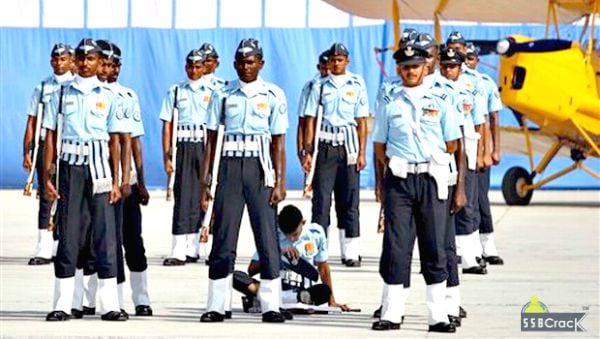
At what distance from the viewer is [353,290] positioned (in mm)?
14750

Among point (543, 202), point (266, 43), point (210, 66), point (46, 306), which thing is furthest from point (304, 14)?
point (46, 306)

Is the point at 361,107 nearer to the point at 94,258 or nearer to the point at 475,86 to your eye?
the point at 475,86

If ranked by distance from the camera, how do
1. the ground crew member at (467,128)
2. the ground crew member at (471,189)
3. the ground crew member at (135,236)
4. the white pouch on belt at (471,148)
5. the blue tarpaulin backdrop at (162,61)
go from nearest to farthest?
1. the ground crew member at (135,236)
2. the ground crew member at (467,128)
3. the white pouch on belt at (471,148)
4. the ground crew member at (471,189)
5. the blue tarpaulin backdrop at (162,61)

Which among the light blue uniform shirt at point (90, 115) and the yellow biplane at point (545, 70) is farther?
the yellow biplane at point (545, 70)

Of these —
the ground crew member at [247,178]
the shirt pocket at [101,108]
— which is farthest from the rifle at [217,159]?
the shirt pocket at [101,108]

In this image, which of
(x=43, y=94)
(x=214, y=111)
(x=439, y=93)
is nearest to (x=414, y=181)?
(x=439, y=93)

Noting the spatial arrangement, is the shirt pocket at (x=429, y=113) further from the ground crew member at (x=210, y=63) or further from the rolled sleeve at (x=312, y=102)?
the ground crew member at (x=210, y=63)

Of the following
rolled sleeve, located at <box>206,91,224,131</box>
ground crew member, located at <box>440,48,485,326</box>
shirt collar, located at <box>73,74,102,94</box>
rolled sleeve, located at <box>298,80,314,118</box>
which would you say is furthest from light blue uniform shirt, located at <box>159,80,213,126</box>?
shirt collar, located at <box>73,74,102,94</box>

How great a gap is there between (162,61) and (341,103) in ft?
49.4

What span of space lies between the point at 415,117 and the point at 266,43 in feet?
65.3

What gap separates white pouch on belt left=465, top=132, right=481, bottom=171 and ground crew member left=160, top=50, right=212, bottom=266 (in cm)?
295

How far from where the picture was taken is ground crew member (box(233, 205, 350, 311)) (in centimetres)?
1301

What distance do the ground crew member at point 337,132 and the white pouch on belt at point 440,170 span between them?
4.63m

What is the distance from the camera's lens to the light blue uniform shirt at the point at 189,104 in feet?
56.3
